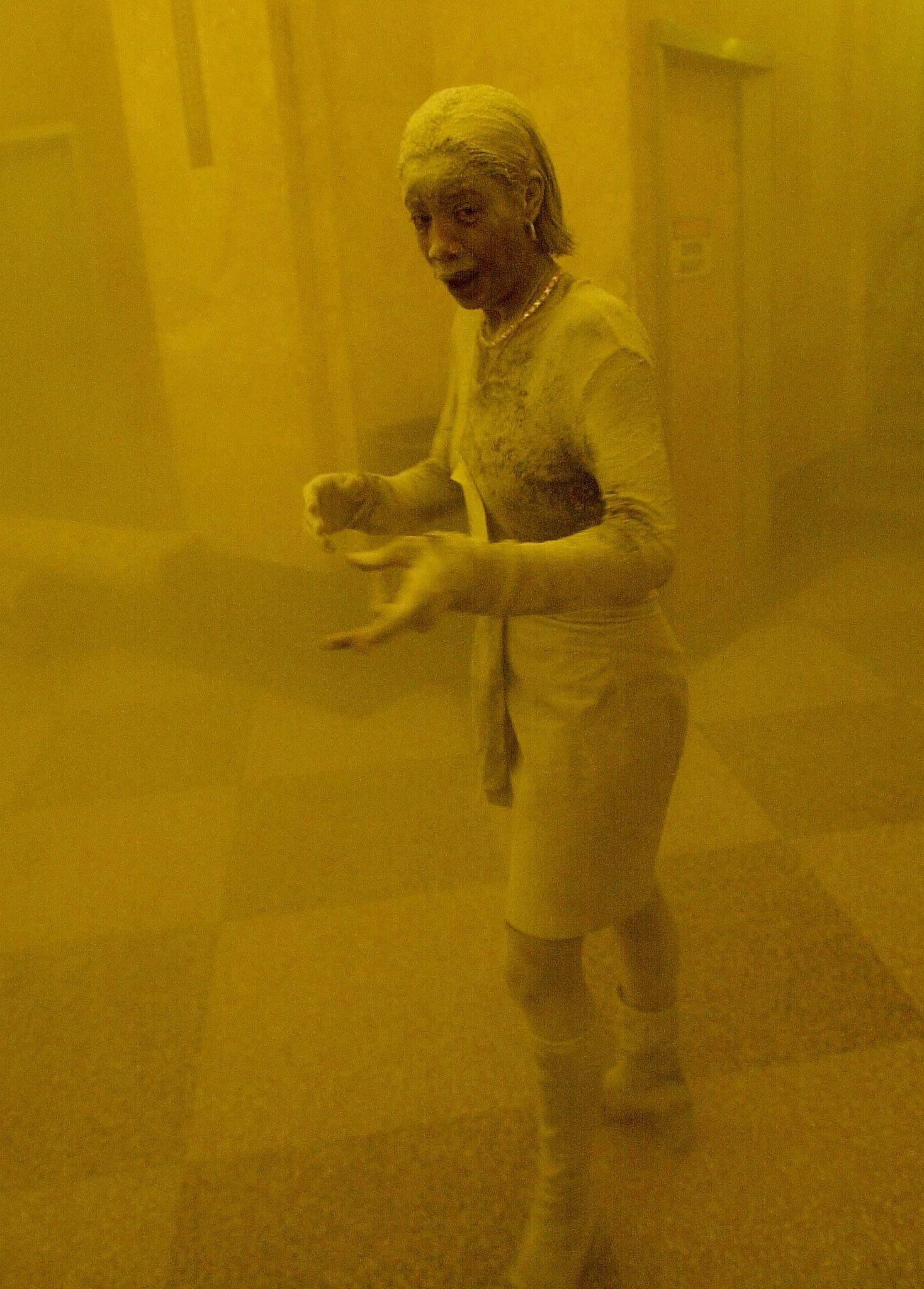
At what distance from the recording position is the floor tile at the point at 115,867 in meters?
3.17

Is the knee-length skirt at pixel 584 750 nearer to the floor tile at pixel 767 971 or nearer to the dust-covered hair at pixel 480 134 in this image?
the dust-covered hair at pixel 480 134

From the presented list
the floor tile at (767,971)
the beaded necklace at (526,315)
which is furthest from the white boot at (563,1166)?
the beaded necklace at (526,315)

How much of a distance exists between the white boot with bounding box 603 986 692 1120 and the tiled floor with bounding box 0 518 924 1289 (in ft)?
0.25

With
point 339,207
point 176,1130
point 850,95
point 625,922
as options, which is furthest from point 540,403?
point 850,95

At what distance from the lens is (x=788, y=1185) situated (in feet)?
6.81

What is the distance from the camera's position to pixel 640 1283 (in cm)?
191

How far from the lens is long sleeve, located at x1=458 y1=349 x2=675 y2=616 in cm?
126

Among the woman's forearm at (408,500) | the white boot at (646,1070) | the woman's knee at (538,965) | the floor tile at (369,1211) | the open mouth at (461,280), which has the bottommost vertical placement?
the floor tile at (369,1211)

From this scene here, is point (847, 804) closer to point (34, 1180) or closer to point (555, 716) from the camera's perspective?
point (555, 716)

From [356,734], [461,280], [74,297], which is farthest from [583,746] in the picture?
[74,297]

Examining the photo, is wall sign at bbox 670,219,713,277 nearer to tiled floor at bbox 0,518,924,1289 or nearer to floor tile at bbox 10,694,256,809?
tiled floor at bbox 0,518,924,1289

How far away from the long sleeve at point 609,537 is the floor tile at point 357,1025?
1.43 meters

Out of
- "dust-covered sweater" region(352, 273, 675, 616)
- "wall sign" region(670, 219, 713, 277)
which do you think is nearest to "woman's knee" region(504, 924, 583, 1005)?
"dust-covered sweater" region(352, 273, 675, 616)

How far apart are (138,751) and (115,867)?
0.94 metres
